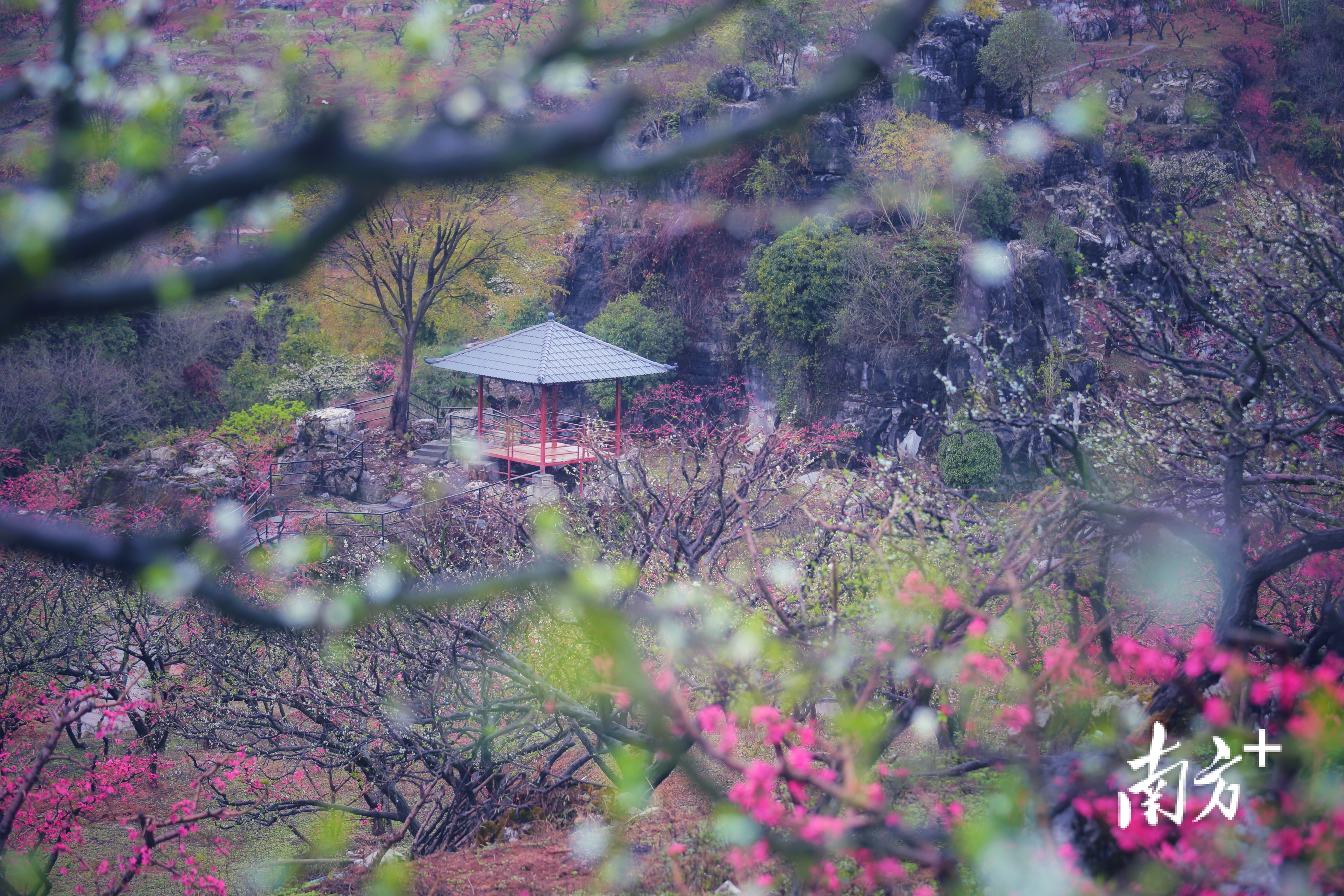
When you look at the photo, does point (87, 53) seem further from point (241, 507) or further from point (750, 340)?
point (750, 340)

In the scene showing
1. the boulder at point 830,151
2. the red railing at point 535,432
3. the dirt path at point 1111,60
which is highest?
the dirt path at point 1111,60

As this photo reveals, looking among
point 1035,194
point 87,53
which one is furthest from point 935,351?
point 87,53

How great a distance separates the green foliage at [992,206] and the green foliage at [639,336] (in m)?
7.87

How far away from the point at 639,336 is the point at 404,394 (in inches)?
244

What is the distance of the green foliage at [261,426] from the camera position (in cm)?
1742

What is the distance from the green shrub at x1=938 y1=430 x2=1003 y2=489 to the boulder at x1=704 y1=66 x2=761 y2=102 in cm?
1244

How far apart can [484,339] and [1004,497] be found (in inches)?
634

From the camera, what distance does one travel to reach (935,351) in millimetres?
18953

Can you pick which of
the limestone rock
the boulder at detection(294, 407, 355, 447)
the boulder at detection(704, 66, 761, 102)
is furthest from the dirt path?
the boulder at detection(294, 407, 355, 447)

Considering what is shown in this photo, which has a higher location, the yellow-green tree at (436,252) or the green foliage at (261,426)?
the yellow-green tree at (436,252)

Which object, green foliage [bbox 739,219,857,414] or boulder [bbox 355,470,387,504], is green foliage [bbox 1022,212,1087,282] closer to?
green foliage [bbox 739,219,857,414]

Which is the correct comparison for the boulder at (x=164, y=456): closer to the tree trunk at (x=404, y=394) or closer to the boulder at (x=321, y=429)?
the boulder at (x=321, y=429)

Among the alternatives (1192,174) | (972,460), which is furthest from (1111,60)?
(972,460)

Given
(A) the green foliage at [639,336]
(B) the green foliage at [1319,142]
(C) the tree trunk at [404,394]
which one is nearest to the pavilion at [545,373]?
(C) the tree trunk at [404,394]
